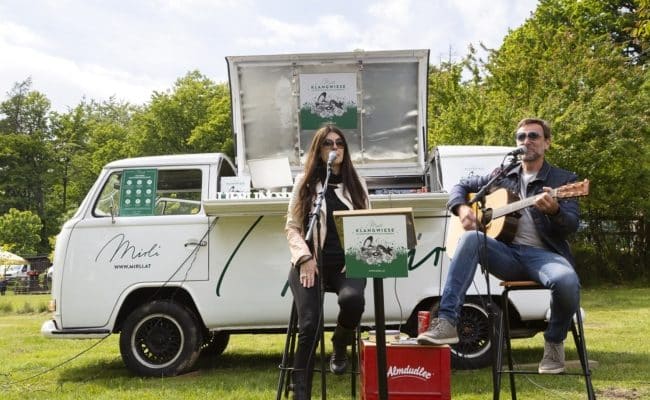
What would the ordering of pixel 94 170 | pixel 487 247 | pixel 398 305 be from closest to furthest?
pixel 487 247 < pixel 398 305 < pixel 94 170

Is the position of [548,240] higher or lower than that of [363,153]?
lower

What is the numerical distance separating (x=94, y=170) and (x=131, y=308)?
42.0 meters

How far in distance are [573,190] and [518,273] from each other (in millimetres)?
722

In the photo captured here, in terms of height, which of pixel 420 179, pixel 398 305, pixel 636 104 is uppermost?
pixel 636 104

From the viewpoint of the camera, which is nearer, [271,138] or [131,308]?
[131,308]

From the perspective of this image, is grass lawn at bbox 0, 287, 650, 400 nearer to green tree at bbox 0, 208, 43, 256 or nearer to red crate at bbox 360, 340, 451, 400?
red crate at bbox 360, 340, 451, 400

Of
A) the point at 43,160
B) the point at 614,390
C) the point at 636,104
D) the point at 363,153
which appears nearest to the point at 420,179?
the point at 363,153

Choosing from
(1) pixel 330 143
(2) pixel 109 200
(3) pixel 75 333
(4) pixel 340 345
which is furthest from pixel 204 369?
(1) pixel 330 143

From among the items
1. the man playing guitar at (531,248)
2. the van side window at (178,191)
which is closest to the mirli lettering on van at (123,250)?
the van side window at (178,191)

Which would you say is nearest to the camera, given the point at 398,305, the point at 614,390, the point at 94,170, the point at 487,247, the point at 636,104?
the point at 487,247

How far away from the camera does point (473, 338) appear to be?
6555 millimetres

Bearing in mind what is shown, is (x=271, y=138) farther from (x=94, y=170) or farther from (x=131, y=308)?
(x=94, y=170)

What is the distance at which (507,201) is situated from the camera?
4.51m

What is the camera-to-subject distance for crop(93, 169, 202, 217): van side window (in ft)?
22.0
